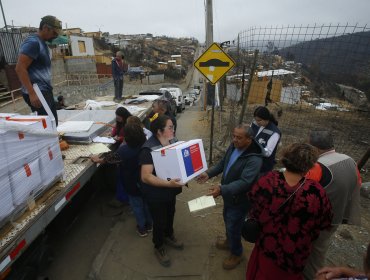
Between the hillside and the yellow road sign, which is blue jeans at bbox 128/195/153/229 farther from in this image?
the hillside

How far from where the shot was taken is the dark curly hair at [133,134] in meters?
3.14

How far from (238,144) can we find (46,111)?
7.95 feet

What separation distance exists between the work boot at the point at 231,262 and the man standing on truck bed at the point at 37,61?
2974mm

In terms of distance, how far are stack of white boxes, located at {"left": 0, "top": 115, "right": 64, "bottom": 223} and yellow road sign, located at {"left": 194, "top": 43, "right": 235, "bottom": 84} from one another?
331cm

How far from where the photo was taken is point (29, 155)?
2.15m

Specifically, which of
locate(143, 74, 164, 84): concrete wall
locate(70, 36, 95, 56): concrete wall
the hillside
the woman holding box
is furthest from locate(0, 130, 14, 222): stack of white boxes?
locate(143, 74, 164, 84): concrete wall

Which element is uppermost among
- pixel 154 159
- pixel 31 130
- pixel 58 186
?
pixel 31 130

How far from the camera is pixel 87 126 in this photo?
13.9ft

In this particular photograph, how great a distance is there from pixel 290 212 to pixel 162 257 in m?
1.87

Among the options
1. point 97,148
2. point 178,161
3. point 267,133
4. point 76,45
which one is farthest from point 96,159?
point 76,45

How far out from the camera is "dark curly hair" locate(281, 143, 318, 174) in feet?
6.21

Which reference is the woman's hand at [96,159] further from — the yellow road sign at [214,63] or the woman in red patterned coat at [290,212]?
the yellow road sign at [214,63]

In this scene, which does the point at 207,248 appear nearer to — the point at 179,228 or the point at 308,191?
the point at 179,228

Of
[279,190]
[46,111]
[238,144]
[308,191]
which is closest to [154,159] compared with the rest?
[238,144]
